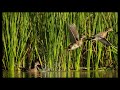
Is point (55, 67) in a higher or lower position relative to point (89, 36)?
lower

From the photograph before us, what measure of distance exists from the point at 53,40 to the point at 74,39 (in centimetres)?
25

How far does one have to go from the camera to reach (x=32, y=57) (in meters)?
5.18

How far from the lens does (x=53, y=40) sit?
5.25 metres

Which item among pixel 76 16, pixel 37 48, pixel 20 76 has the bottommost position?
pixel 20 76

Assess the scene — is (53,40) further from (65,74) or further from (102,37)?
(102,37)

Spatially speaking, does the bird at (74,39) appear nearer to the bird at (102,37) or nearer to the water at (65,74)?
the bird at (102,37)

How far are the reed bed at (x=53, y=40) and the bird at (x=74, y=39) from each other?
0.04 meters

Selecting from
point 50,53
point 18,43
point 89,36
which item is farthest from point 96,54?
point 18,43

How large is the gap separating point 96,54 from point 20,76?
3.08ft

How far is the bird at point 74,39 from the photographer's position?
5.18 m

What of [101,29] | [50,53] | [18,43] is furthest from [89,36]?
[18,43]

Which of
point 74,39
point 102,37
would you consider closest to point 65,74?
point 74,39

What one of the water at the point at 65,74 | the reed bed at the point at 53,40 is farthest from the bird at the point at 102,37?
the water at the point at 65,74
